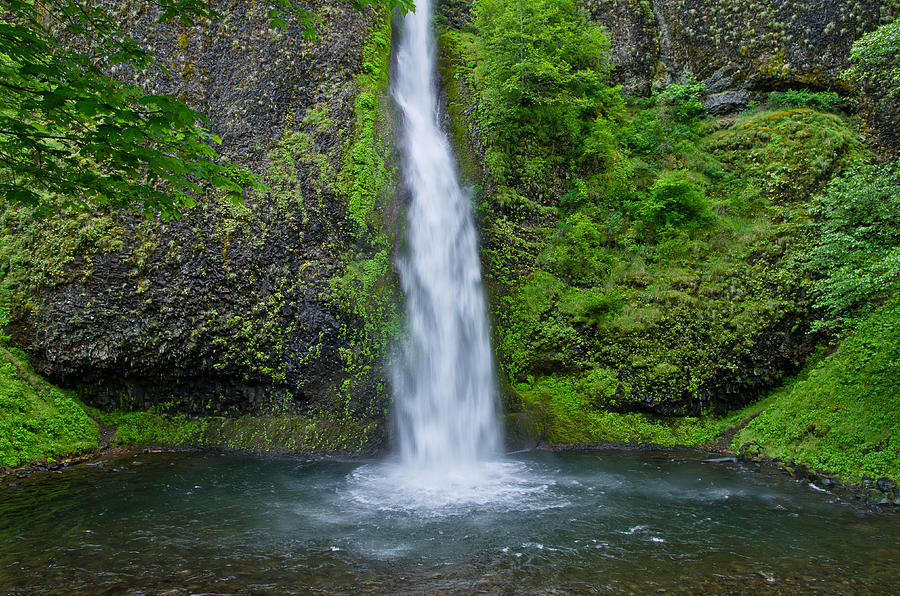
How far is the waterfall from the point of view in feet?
29.8

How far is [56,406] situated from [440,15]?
15732 millimetres

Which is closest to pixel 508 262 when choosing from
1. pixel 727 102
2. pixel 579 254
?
pixel 579 254

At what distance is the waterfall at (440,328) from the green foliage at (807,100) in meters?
9.41

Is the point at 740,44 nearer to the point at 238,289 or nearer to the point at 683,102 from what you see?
the point at 683,102

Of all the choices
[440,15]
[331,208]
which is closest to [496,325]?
[331,208]

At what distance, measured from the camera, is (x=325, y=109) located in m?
11.3

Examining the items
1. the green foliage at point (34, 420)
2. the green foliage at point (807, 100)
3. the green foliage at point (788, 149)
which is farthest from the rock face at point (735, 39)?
the green foliage at point (34, 420)

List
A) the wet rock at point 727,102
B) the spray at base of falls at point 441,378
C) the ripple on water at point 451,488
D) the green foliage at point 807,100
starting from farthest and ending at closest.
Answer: the wet rock at point 727,102 < the green foliage at point 807,100 < the spray at base of falls at point 441,378 < the ripple on water at point 451,488

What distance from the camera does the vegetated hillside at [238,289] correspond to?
Answer: 9.53 metres

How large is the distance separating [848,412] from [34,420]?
46.1 feet

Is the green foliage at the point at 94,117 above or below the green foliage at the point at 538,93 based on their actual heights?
below

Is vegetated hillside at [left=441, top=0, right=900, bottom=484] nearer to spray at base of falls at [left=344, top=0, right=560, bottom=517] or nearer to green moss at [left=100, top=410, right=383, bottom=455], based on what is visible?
spray at base of falls at [left=344, top=0, right=560, bottom=517]

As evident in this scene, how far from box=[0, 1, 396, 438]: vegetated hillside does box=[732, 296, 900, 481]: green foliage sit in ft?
23.2

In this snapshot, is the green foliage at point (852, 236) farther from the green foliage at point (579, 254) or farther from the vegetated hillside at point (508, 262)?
the green foliage at point (579, 254)
